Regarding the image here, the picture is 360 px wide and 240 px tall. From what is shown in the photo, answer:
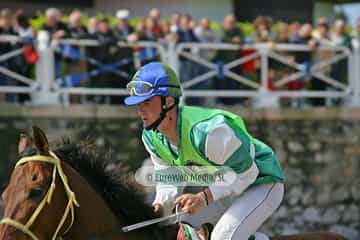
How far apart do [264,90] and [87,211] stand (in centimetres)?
903

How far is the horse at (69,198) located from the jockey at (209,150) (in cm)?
31

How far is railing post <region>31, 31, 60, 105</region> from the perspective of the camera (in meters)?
12.9

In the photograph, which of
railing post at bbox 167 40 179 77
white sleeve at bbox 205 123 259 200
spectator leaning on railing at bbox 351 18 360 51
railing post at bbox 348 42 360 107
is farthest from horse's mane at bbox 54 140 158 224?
spectator leaning on railing at bbox 351 18 360 51

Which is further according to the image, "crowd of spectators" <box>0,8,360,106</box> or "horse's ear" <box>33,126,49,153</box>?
"crowd of spectators" <box>0,8,360,106</box>

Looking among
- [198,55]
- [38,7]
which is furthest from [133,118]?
[38,7]

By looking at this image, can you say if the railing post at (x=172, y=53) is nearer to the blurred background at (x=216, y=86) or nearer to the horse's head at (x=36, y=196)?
the blurred background at (x=216, y=86)

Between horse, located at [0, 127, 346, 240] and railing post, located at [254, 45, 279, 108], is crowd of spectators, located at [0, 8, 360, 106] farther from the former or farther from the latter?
horse, located at [0, 127, 346, 240]

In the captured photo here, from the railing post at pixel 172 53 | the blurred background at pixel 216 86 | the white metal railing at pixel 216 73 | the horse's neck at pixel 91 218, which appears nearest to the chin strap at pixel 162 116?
the horse's neck at pixel 91 218

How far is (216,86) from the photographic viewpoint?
561 inches

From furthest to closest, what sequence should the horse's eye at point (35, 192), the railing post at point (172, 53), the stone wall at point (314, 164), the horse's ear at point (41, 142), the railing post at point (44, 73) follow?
the stone wall at point (314, 164) → the railing post at point (172, 53) → the railing post at point (44, 73) → the horse's ear at point (41, 142) → the horse's eye at point (35, 192)

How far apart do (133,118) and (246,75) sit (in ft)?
7.31

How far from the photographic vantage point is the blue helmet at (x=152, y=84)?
5.78 metres

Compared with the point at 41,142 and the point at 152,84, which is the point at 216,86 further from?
the point at 41,142

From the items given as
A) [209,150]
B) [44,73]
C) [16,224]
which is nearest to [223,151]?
[209,150]
